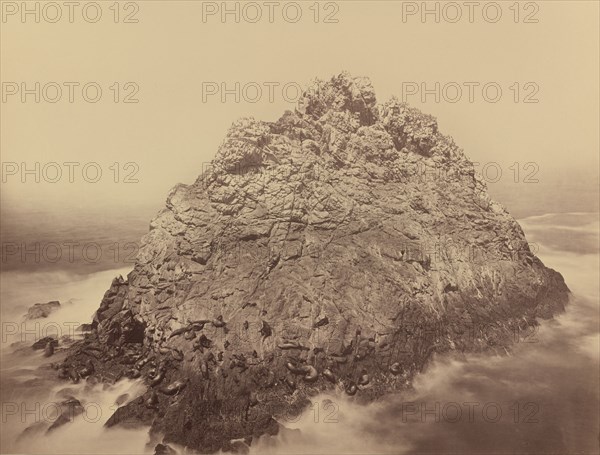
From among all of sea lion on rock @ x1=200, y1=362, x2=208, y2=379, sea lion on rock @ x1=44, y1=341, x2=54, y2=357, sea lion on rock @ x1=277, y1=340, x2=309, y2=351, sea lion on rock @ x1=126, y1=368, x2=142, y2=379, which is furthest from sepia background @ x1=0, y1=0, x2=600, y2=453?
sea lion on rock @ x1=277, y1=340, x2=309, y2=351

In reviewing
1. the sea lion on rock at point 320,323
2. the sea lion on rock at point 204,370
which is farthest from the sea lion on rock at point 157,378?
the sea lion on rock at point 320,323

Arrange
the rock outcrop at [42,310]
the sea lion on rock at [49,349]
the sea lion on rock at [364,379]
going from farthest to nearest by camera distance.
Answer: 1. the rock outcrop at [42,310]
2. the sea lion on rock at [49,349]
3. the sea lion on rock at [364,379]

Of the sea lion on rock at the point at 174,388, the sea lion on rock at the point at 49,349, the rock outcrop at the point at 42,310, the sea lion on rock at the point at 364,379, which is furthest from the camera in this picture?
the rock outcrop at the point at 42,310

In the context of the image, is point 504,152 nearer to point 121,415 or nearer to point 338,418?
point 338,418

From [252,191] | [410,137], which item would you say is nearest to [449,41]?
[410,137]

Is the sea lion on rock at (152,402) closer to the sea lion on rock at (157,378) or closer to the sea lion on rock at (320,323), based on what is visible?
the sea lion on rock at (157,378)

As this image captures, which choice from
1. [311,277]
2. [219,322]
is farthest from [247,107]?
[219,322]

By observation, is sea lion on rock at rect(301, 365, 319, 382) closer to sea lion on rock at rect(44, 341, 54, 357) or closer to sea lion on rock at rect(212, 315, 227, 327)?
sea lion on rock at rect(212, 315, 227, 327)
